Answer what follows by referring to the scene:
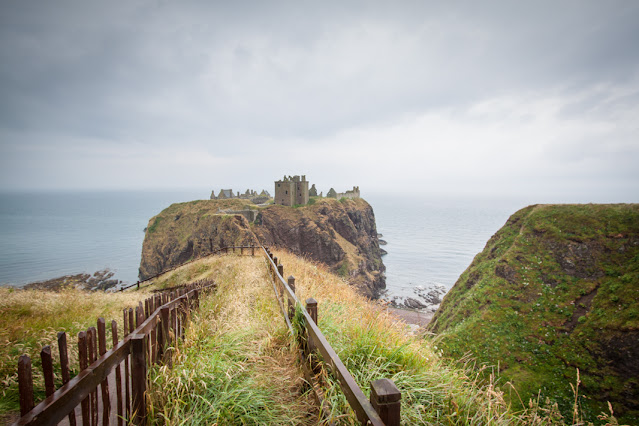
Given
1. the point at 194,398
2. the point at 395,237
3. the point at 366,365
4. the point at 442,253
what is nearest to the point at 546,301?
the point at 366,365

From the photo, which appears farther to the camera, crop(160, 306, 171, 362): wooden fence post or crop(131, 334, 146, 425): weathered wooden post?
crop(160, 306, 171, 362): wooden fence post

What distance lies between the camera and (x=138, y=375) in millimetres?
3389

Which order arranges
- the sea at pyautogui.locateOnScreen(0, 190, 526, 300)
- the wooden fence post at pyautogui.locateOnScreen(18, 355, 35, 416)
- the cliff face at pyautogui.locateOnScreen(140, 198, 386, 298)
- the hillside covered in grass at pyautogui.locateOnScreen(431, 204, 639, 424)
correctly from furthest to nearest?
the sea at pyautogui.locateOnScreen(0, 190, 526, 300), the cliff face at pyautogui.locateOnScreen(140, 198, 386, 298), the hillside covered in grass at pyautogui.locateOnScreen(431, 204, 639, 424), the wooden fence post at pyautogui.locateOnScreen(18, 355, 35, 416)

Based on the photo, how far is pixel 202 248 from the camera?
57781mm

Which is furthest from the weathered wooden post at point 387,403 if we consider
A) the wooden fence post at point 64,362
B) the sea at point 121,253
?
the sea at point 121,253

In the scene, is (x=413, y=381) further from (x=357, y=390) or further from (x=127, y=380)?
(x=127, y=380)

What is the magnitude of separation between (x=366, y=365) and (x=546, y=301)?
3444cm

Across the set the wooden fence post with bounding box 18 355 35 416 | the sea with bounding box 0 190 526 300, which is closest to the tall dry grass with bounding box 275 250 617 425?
the wooden fence post with bounding box 18 355 35 416

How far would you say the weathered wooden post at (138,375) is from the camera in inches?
131

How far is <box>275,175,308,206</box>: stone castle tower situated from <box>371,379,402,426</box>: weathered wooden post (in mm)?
74968

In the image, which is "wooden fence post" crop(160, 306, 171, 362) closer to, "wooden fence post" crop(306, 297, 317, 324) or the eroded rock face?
"wooden fence post" crop(306, 297, 317, 324)

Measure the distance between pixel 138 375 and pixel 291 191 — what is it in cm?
7423

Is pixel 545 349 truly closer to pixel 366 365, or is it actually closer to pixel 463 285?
pixel 463 285

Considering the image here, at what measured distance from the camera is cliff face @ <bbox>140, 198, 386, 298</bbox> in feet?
187
